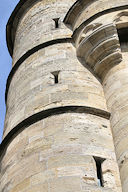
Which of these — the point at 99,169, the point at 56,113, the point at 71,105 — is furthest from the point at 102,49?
the point at 99,169

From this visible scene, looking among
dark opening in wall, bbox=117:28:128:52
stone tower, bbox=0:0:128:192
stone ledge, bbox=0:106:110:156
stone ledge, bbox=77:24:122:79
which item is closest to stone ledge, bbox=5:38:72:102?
stone tower, bbox=0:0:128:192

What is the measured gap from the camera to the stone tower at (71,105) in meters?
5.13

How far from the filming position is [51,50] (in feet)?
25.7

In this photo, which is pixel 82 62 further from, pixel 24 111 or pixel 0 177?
pixel 0 177

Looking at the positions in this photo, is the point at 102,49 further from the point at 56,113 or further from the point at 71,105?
the point at 56,113

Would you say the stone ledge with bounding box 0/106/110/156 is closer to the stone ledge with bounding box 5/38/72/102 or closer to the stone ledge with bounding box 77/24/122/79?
the stone ledge with bounding box 77/24/122/79

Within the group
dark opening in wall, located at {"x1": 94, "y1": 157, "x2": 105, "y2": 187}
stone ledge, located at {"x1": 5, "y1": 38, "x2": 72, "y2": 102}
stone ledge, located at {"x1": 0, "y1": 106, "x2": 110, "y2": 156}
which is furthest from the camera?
stone ledge, located at {"x1": 5, "y1": 38, "x2": 72, "y2": 102}

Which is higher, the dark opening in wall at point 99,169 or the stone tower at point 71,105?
the stone tower at point 71,105

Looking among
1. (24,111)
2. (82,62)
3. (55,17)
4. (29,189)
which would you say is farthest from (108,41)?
(29,189)

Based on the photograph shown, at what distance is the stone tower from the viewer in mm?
5133

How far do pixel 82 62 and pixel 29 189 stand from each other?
10.0ft

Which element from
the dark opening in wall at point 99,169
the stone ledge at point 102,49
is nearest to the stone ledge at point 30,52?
the stone ledge at point 102,49

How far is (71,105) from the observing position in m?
6.12

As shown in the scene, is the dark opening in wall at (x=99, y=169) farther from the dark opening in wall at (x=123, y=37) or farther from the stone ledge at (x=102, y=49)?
the dark opening in wall at (x=123, y=37)
